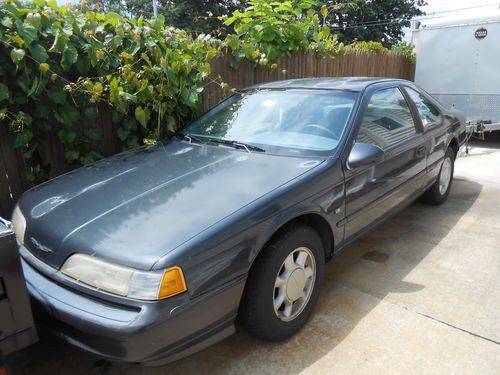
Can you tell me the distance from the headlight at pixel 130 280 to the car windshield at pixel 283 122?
4.32 ft

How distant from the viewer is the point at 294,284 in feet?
7.84

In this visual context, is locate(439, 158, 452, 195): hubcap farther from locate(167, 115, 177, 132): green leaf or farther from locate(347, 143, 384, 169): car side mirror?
locate(167, 115, 177, 132): green leaf

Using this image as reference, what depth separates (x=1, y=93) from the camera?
124 inches

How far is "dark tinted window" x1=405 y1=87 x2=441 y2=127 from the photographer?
3.87 meters

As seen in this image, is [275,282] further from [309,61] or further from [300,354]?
[309,61]

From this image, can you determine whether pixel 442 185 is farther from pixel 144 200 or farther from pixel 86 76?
pixel 86 76

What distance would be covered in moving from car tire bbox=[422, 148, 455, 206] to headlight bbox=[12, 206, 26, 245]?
3.83m

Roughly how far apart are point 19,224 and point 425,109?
3628mm

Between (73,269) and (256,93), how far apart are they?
7.28ft

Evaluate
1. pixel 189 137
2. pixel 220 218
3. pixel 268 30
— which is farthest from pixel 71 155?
pixel 268 30

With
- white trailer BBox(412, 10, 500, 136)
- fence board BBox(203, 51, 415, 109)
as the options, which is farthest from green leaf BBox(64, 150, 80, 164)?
white trailer BBox(412, 10, 500, 136)

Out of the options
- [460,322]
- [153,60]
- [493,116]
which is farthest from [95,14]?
[493,116]

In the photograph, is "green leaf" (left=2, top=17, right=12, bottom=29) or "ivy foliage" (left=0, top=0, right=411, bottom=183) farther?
"ivy foliage" (left=0, top=0, right=411, bottom=183)

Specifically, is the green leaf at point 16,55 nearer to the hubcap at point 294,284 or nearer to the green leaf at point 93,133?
the green leaf at point 93,133
